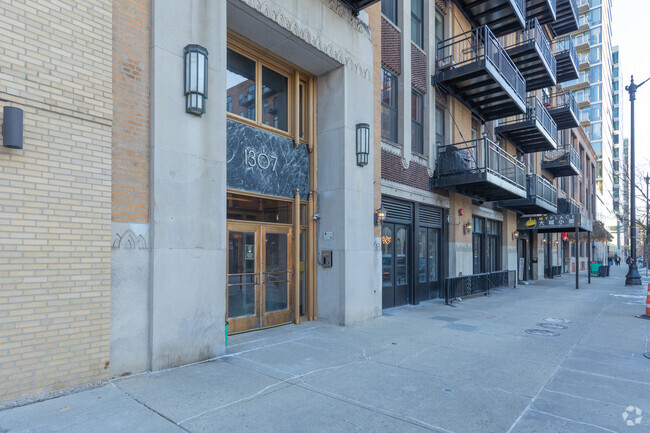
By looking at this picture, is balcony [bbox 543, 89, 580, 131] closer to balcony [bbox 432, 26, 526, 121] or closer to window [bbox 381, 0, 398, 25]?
balcony [bbox 432, 26, 526, 121]

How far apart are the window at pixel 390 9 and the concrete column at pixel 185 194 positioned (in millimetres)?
7024

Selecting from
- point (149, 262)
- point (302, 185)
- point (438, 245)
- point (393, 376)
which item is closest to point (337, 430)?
point (393, 376)

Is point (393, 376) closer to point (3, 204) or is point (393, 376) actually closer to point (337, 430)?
point (337, 430)

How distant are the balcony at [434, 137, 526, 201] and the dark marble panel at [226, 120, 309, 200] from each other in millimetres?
6057

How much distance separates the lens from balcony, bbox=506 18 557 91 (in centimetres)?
1794

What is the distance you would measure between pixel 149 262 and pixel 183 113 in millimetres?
2357

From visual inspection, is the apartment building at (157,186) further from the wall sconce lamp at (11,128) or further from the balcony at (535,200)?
the balcony at (535,200)

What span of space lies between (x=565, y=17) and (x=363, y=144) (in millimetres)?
22657

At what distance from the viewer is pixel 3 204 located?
4609mm

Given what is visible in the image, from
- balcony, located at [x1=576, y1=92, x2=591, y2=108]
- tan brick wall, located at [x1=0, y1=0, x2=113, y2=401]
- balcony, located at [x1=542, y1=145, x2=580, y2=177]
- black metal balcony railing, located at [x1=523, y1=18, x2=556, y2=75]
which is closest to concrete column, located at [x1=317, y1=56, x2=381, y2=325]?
tan brick wall, located at [x1=0, y1=0, x2=113, y2=401]

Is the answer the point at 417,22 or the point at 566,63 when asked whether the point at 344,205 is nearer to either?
the point at 417,22

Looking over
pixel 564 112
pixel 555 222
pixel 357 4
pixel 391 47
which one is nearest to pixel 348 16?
pixel 357 4

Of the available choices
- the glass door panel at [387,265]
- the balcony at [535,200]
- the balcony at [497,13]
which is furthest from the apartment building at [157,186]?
the balcony at [535,200]

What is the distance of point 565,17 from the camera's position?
2480 centimetres
